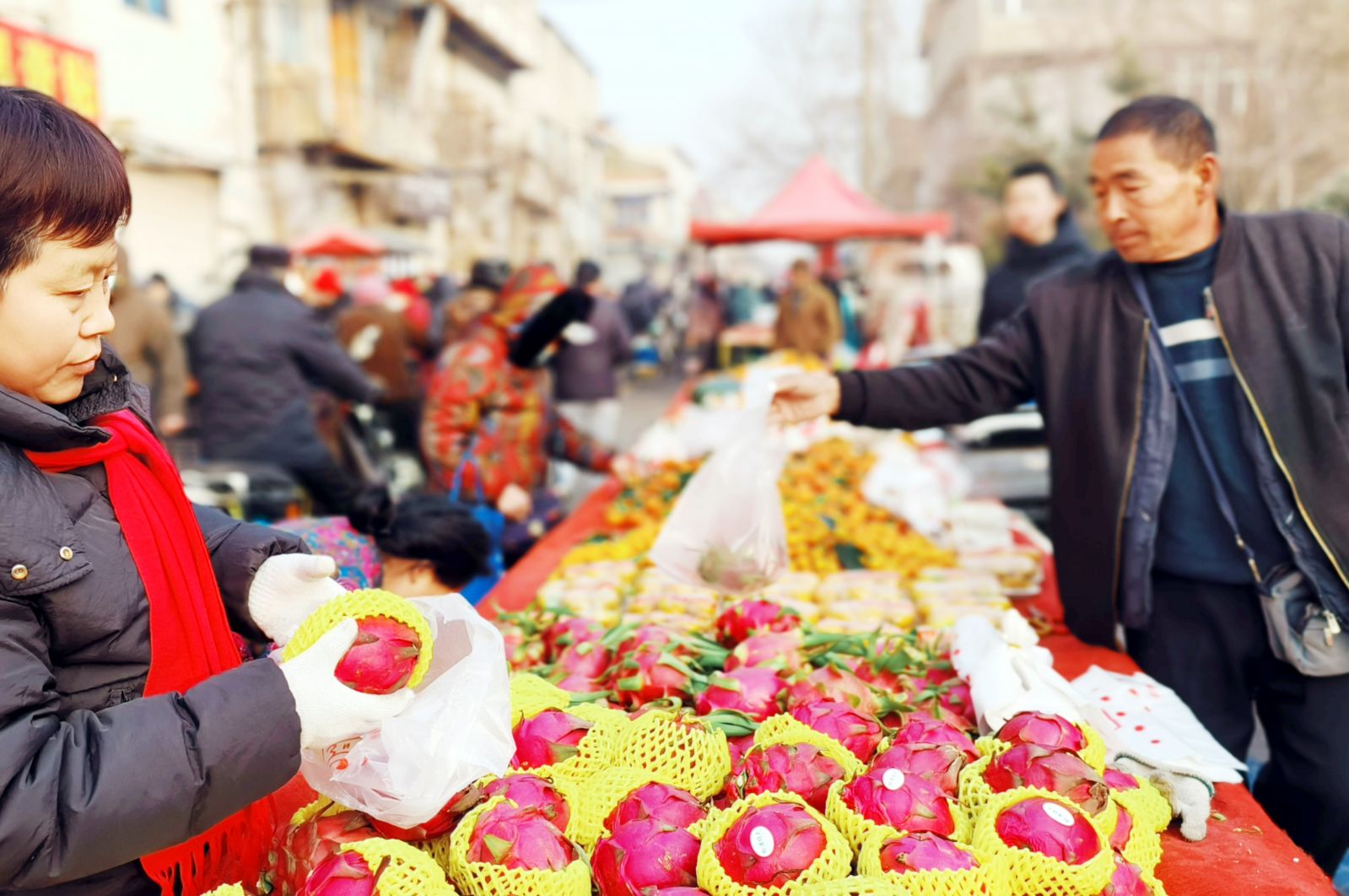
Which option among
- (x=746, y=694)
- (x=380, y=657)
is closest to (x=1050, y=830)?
(x=746, y=694)

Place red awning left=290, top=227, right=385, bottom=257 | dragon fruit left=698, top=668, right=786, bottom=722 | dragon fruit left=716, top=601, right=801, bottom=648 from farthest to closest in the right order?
red awning left=290, top=227, right=385, bottom=257, dragon fruit left=716, top=601, right=801, bottom=648, dragon fruit left=698, top=668, right=786, bottom=722

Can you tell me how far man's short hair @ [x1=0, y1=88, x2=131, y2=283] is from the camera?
113 centimetres

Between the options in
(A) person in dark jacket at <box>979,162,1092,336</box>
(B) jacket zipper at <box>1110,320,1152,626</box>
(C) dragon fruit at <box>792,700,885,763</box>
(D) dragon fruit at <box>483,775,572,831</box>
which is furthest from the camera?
(A) person in dark jacket at <box>979,162,1092,336</box>

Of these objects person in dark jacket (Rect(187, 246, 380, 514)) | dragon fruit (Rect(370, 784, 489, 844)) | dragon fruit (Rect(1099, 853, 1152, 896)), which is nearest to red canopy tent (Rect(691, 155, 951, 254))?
person in dark jacket (Rect(187, 246, 380, 514))

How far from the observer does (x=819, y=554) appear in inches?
149

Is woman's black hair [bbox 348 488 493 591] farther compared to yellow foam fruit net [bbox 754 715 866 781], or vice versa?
woman's black hair [bbox 348 488 493 591]

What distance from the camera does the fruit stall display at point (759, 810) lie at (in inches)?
55.5

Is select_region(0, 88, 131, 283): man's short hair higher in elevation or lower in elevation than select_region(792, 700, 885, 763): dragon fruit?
higher

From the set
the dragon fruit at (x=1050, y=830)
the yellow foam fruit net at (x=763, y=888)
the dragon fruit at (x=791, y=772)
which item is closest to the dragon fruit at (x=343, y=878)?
the yellow foam fruit net at (x=763, y=888)

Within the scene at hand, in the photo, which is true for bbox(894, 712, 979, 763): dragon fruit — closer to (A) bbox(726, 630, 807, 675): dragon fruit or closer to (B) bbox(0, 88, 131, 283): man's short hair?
(A) bbox(726, 630, 807, 675): dragon fruit

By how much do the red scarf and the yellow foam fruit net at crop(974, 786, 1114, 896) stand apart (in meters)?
1.06

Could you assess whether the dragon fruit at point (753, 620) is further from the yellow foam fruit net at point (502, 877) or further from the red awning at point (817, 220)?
the red awning at point (817, 220)

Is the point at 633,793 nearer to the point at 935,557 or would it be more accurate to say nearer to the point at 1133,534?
the point at 1133,534

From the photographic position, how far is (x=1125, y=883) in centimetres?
148
